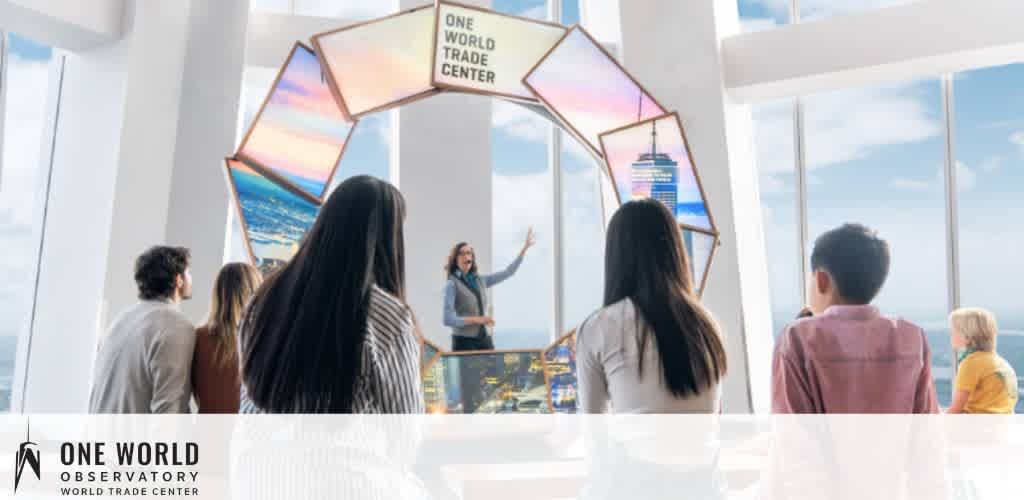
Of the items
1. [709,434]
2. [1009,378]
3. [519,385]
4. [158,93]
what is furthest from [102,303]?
[1009,378]

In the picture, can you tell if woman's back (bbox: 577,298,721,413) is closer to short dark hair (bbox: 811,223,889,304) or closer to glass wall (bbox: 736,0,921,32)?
short dark hair (bbox: 811,223,889,304)

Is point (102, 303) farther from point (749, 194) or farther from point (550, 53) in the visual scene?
point (749, 194)

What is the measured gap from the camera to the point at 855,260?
1.85 metres

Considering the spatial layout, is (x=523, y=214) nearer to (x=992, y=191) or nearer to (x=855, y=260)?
(x=992, y=191)

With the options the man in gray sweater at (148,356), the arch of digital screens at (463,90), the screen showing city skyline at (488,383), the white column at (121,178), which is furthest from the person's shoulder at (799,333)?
the white column at (121,178)

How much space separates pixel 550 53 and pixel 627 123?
0.72m

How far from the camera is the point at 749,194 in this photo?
7.17 metres

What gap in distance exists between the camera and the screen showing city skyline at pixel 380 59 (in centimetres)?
480

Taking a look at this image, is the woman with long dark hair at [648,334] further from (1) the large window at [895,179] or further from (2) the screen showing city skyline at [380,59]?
(1) the large window at [895,179]

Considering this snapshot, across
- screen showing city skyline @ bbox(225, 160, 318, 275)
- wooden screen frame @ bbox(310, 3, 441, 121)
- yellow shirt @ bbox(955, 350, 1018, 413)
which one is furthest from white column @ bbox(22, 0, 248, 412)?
yellow shirt @ bbox(955, 350, 1018, 413)


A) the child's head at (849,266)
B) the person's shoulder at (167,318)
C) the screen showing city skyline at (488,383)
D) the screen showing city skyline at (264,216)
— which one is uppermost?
the screen showing city skyline at (264,216)

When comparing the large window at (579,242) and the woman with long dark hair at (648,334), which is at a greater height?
the large window at (579,242)

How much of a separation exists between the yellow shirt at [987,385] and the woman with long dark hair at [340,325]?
113 inches

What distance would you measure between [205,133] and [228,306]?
152 inches
